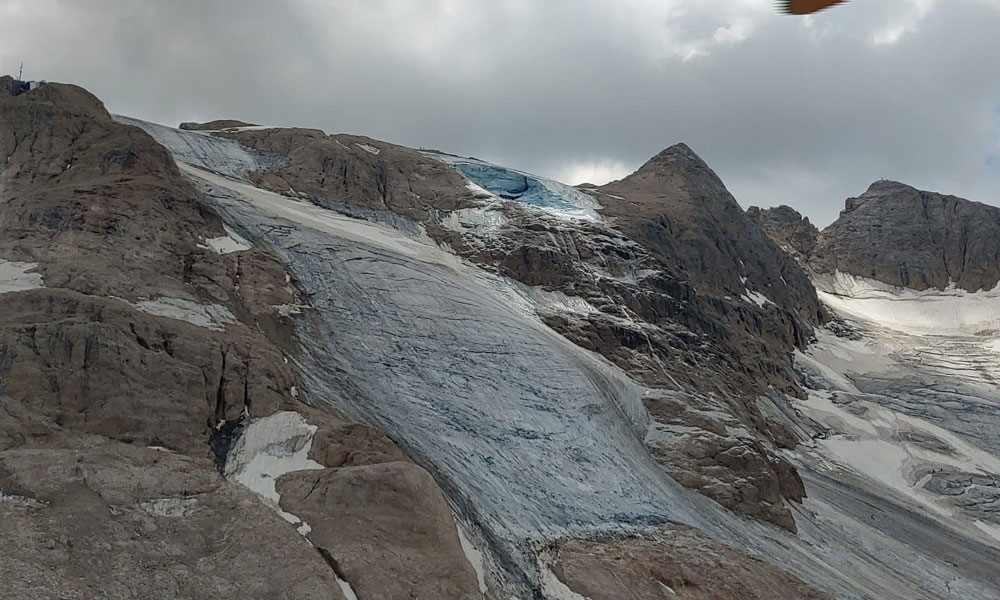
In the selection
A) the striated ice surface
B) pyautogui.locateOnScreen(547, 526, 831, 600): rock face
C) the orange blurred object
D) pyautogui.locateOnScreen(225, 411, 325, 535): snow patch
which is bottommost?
pyautogui.locateOnScreen(547, 526, 831, 600): rock face

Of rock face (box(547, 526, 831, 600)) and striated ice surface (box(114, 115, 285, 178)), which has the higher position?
striated ice surface (box(114, 115, 285, 178))

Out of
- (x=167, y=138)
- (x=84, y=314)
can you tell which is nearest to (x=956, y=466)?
(x=84, y=314)

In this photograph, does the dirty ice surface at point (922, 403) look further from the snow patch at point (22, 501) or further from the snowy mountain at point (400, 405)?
the snow patch at point (22, 501)

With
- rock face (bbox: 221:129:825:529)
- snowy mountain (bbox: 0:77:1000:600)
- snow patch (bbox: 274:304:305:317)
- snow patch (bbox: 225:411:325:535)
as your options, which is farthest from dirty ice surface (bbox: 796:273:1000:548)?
snow patch (bbox: 225:411:325:535)

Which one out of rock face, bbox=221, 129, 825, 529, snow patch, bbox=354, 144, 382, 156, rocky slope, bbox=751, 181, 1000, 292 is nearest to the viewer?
rock face, bbox=221, 129, 825, 529

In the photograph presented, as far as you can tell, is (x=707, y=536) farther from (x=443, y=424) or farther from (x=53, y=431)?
(x=53, y=431)

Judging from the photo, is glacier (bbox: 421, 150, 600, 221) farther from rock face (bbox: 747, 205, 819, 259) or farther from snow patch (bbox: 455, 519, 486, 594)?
rock face (bbox: 747, 205, 819, 259)
